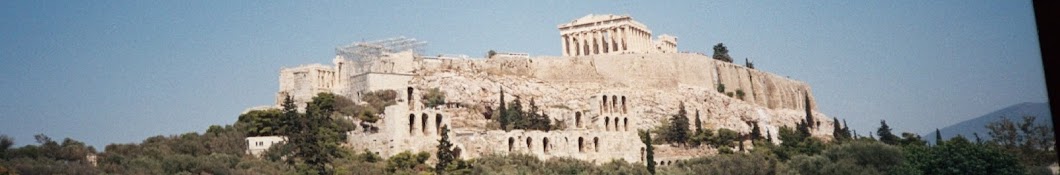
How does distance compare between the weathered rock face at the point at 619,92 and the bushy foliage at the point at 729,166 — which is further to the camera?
the weathered rock face at the point at 619,92

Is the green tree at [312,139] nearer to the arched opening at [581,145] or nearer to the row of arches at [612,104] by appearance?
the arched opening at [581,145]

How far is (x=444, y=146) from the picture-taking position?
23.3 metres

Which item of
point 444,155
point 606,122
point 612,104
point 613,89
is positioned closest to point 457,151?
point 444,155

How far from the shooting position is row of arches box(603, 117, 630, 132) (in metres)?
28.2

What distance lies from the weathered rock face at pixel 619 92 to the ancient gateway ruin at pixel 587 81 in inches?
1.6

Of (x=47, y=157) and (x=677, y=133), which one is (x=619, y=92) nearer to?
(x=677, y=133)

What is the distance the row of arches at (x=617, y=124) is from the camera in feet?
92.4

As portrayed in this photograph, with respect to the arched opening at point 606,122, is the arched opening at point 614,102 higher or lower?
higher

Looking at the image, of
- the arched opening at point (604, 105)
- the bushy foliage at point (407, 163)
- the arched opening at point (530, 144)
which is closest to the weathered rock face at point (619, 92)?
the arched opening at point (604, 105)

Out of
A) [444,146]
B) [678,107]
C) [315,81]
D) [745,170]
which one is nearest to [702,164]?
[745,170]

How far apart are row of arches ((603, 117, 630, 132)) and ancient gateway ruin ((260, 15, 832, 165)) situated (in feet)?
0.57

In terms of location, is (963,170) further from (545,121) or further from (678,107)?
(678,107)

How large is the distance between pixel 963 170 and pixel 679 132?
13.9 meters

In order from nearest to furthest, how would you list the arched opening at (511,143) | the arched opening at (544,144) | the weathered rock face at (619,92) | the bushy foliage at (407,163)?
the bushy foliage at (407,163)
the arched opening at (511,143)
the arched opening at (544,144)
the weathered rock face at (619,92)
